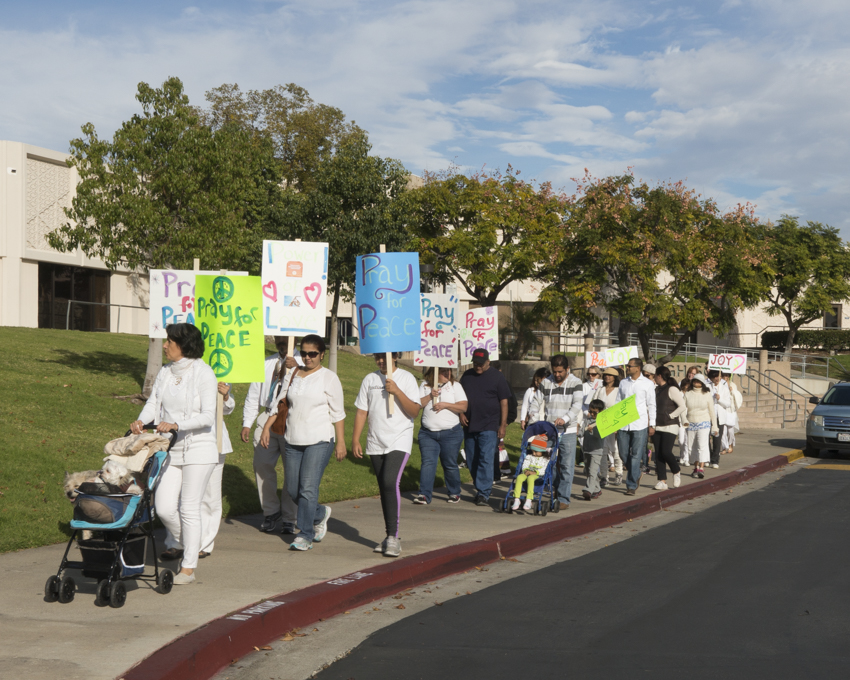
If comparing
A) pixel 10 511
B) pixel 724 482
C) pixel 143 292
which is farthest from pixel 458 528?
pixel 143 292

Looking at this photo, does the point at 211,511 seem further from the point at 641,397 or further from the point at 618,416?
the point at 641,397

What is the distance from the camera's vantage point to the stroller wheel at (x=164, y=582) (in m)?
6.35

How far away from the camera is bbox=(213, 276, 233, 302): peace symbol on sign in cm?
841

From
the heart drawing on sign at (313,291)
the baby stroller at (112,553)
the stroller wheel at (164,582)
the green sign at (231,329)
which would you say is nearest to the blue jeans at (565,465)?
the heart drawing on sign at (313,291)

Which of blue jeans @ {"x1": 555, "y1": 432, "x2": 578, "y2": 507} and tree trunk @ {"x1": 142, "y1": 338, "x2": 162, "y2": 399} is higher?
tree trunk @ {"x1": 142, "y1": 338, "x2": 162, "y2": 399}

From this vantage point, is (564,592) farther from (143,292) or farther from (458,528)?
(143,292)

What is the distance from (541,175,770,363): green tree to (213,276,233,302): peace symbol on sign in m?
22.7

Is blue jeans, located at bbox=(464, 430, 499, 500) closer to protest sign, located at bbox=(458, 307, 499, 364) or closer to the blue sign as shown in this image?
the blue sign

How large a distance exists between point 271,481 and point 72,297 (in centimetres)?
3040

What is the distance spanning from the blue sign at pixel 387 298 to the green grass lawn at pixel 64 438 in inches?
129

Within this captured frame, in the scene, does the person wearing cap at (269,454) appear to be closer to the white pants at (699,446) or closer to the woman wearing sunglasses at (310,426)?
the woman wearing sunglasses at (310,426)

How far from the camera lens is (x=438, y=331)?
13.2m

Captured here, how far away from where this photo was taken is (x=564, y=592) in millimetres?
7336

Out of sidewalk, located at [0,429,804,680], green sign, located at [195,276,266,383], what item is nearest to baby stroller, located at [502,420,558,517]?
sidewalk, located at [0,429,804,680]
